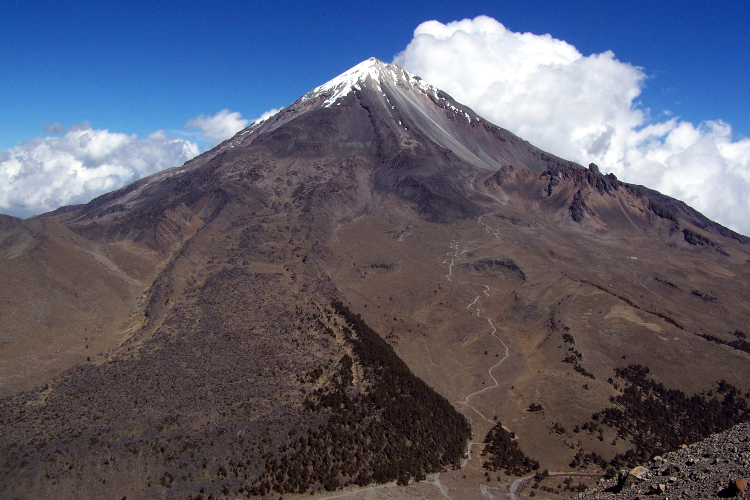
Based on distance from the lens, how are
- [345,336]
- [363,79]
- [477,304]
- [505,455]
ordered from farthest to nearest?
[363,79] < [477,304] < [345,336] < [505,455]

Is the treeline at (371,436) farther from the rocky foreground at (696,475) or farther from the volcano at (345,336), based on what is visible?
the rocky foreground at (696,475)

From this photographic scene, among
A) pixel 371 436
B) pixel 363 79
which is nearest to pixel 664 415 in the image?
pixel 371 436

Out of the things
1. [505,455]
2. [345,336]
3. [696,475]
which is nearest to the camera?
[696,475]

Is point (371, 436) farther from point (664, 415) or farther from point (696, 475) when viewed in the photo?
point (664, 415)

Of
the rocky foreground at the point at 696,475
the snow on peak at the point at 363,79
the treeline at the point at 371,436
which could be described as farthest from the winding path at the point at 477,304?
the snow on peak at the point at 363,79

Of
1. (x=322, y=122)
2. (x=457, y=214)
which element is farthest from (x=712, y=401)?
(x=322, y=122)

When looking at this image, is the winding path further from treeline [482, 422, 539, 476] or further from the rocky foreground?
the rocky foreground

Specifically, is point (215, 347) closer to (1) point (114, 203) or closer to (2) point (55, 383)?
(2) point (55, 383)
